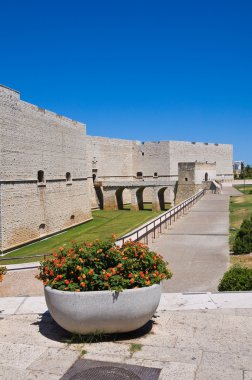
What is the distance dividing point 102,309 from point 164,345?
0.74m

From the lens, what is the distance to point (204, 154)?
59.6 m

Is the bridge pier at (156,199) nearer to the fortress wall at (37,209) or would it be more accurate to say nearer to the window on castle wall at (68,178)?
the fortress wall at (37,209)

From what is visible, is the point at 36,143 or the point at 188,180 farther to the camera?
the point at 188,180

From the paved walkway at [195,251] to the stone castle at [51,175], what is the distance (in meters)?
10.2

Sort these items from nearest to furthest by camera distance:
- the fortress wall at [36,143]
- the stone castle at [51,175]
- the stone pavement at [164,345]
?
the stone pavement at [164,345]
the fortress wall at [36,143]
the stone castle at [51,175]

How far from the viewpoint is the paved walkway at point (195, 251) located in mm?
8492

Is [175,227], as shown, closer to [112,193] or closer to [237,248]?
[237,248]

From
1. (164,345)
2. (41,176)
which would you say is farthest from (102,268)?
(41,176)

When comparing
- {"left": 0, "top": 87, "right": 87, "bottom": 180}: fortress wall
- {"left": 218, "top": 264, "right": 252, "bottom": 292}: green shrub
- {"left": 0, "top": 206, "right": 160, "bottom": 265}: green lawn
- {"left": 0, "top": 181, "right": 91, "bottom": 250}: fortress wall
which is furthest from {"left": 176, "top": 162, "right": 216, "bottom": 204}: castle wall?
{"left": 218, "top": 264, "right": 252, "bottom": 292}: green shrub

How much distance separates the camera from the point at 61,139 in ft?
97.6

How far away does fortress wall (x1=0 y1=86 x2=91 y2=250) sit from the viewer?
2208 cm

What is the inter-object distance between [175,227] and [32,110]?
14.1m

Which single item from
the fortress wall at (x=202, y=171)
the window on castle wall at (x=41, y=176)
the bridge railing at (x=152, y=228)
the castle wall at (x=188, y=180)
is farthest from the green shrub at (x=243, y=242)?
the fortress wall at (x=202, y=171)

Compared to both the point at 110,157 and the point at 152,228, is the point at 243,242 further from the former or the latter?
the point at 110,157
